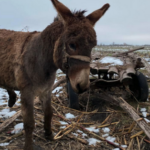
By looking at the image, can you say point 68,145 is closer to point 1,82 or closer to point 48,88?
point 48,88

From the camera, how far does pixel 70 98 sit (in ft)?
15.6

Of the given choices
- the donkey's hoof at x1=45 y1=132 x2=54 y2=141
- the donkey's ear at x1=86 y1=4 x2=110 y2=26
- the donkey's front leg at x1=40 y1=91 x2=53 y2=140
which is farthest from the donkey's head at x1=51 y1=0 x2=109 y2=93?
the donkey's hoof at x1=45 y1=132 x2=54 y2=141

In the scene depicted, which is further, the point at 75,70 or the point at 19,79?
the point at 19,79

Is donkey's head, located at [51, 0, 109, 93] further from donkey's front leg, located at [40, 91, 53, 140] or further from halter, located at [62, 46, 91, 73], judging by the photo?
donkey's front leg, located at [40, 91, 53, 140]

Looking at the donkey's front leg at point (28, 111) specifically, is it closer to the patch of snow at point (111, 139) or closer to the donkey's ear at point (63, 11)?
the donkey's ear at point (63, 11)

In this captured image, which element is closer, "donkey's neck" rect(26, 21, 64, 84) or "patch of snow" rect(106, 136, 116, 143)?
"donkey's neck" rect(26, 21, 64, 84)

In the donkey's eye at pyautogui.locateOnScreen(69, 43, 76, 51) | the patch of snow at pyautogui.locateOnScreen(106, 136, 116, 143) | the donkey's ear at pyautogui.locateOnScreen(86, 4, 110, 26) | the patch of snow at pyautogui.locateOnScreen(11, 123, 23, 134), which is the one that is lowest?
the patch of snow at pyautogui.locateOnScreen(106, 136, 116, 143)

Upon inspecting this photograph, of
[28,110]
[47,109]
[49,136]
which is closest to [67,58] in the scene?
[28,110]

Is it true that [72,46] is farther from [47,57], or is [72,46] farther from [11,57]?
[11,57]

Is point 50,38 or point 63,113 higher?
point 50,38

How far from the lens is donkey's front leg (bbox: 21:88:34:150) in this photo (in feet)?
9.15

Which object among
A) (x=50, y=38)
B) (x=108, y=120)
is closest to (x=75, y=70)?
(x=50, y=38)

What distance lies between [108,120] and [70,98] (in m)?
1.18

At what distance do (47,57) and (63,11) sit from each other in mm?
797
